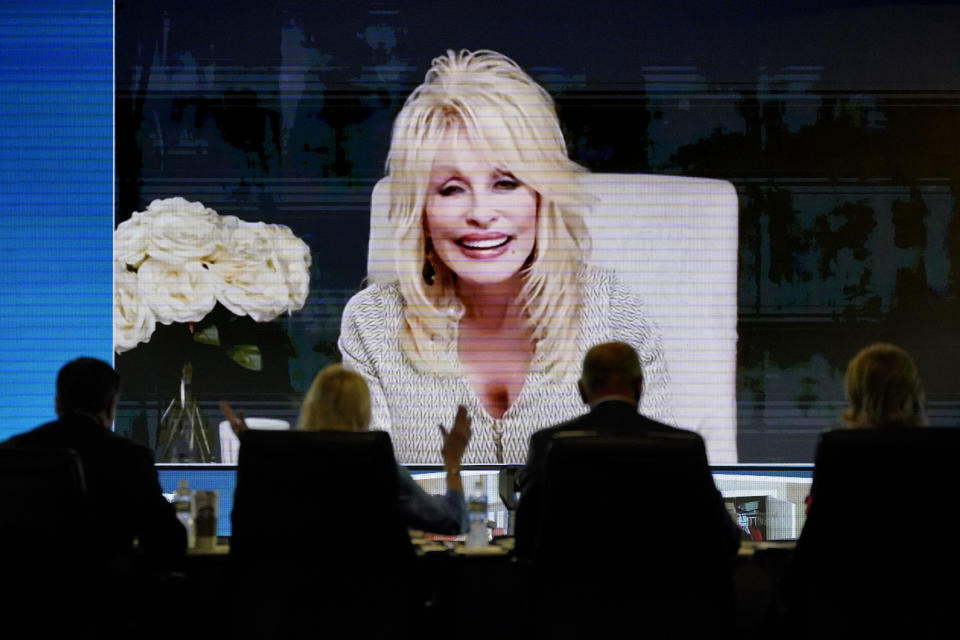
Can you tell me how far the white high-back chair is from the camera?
5.05 metres

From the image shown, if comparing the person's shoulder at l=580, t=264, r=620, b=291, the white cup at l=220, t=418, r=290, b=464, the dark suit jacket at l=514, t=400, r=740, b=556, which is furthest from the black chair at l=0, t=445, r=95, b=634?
the person's shoulder at l=580, t=264, r=620, b=291

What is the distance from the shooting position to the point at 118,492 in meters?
3.22

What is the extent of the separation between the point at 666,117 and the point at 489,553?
8.01ft

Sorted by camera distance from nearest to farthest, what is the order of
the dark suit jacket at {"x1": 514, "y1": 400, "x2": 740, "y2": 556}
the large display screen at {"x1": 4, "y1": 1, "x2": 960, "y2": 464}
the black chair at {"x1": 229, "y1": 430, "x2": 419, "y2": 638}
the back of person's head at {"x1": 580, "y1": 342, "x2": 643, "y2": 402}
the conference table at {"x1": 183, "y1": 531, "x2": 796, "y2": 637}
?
the black chair at {"x1": 229, "y1": 430, "x2": 419, "y2": 638}, the dark suit jacket at {"x1": 514, "y1": 400, "x2": 740, "y2": 556}, the back of person's head at {"x1": 580, "y1": 342, "x2": 643, "y2": 402}, the conference table at {"x1": 183, "y1": 531, "x2": 796, "y2": 637}, the large display screen at {"x1": 4, "y1": 1, "x2": 960, "y2": 464}

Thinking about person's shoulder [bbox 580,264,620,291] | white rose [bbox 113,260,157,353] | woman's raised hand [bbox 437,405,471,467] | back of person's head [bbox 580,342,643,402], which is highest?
person's shoulder [bbox 580,264,620,291]

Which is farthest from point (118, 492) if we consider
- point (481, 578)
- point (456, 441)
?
point (481, 578)

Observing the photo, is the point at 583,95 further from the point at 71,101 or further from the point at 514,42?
the point at 71,101

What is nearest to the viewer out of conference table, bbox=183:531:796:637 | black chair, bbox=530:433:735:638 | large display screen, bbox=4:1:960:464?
black chair, bbox=530:433:735:638

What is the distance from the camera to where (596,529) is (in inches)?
109

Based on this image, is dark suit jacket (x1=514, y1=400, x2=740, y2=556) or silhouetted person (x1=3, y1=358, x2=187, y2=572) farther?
silhouetted person (x1=3, y1=358, x2=187, y2=572)

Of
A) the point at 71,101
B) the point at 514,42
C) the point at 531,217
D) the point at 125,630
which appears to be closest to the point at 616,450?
the point at 125,630

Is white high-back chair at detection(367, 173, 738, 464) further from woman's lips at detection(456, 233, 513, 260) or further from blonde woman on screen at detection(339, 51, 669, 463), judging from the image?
woman's lips at detection(456, 233, 513, 260)

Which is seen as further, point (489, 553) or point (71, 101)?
point (71, 101)

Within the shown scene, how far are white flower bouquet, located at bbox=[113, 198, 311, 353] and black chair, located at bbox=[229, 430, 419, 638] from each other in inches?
90.1
